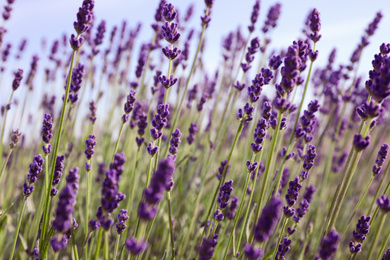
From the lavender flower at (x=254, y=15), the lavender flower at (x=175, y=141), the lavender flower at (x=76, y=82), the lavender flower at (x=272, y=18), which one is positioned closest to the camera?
the lavender flower at (x=175, y=141)

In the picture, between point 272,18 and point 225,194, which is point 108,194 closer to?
point 225,194

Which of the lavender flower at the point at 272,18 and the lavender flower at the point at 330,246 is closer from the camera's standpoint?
the lavender flower at the point at 330,246

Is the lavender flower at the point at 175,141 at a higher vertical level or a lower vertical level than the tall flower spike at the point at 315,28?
lower

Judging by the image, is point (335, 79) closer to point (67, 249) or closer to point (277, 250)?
point (277, 250)

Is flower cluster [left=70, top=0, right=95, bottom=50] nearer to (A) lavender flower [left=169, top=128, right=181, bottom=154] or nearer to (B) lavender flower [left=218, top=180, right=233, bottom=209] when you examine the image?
(A) lavender flower [left=169, top=128, right=181, bottom=154]

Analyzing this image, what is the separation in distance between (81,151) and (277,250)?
2.25m

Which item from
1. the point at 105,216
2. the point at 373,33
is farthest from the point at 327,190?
the point at 105,216

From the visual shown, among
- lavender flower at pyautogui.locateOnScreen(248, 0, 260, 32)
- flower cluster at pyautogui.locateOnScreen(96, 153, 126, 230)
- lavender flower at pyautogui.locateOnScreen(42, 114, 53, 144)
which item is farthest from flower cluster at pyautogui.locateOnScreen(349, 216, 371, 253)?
lavender flower at pyautogui.locateOnScreen(248, 0, 260, 32)

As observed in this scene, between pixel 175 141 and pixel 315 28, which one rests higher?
pixel 315 28

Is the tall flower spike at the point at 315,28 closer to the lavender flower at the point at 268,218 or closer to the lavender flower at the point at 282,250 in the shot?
the lavender flower at the point at 282,250

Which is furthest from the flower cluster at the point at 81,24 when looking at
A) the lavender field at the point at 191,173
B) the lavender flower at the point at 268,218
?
the lavender flower at the point at 268,218

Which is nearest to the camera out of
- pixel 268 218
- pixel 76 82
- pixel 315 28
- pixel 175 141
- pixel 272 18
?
pixel 268 218

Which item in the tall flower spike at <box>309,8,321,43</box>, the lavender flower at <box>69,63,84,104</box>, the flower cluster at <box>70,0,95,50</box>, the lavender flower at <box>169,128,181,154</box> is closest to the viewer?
the flower cluster at <box>70,0,95,50</box>

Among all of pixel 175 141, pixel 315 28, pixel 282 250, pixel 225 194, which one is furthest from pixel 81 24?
pixel 282 250
